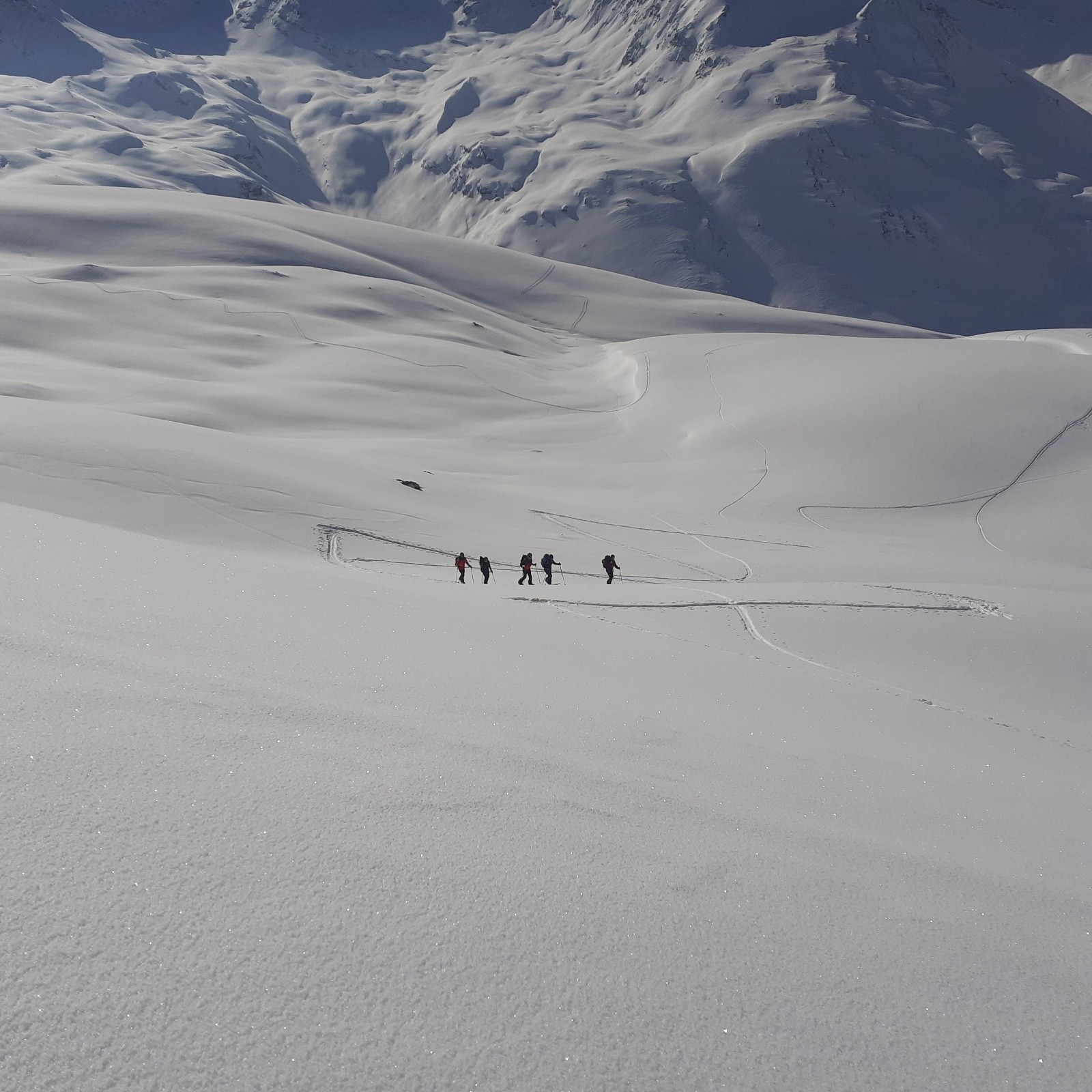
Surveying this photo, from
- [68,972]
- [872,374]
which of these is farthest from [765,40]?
[68,972]

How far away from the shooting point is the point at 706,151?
140000 mm

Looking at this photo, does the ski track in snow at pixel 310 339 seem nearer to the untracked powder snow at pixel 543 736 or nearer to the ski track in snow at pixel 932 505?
the untracked powder snow at pixel 543 736

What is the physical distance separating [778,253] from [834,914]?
137 metres

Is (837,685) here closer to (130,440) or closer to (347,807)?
(347,807)

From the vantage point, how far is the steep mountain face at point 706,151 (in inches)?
4879

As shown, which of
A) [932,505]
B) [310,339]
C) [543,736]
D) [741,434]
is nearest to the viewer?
[543,736]

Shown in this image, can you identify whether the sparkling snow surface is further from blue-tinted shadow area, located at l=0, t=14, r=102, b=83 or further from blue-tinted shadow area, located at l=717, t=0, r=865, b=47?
blue-tinted shadow area, located at l=0, t=14, r=102, b=83

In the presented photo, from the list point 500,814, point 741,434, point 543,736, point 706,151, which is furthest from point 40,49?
point 500,814

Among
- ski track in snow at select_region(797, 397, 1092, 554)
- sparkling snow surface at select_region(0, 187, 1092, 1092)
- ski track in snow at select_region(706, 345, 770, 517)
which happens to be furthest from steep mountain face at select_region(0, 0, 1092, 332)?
sparkling snow surface at select_region(0, 187, 1092, 1092)

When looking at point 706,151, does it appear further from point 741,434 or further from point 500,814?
point 500,814

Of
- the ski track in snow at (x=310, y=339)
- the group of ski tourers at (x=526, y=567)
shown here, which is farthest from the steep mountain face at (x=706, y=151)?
the group of ski tourers at (x=526, y=567)

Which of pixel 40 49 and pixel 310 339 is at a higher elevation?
pixel 40 49

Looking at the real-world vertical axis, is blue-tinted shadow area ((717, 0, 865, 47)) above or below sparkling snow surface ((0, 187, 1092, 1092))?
above

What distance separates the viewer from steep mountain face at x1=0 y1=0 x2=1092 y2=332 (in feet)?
407
